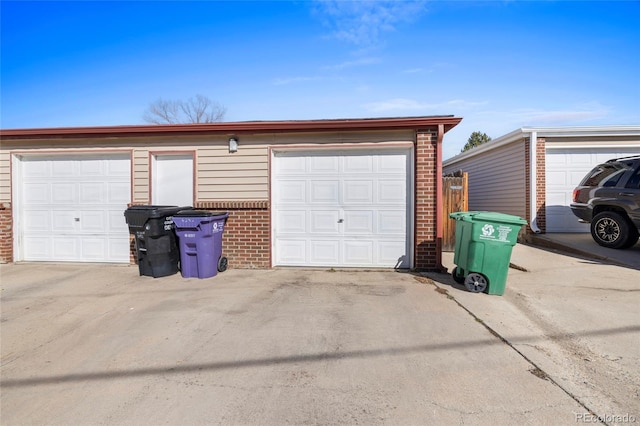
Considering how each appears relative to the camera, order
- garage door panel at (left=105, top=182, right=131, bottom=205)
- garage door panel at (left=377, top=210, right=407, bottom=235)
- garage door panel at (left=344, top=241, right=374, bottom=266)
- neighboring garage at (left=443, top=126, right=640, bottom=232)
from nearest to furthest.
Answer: garage door panel at (left=377, top=210, right=407, bottom=235), garage door panel at (left=344, top=241, right=374, bottom=266), garage door panel at (left=105, top=182, right=131, bottom=205), neighboring garage at (left=443, top=126, right=640, bottom=232)

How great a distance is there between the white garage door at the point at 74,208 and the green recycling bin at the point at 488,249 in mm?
6670

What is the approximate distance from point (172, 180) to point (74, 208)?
2325 mm

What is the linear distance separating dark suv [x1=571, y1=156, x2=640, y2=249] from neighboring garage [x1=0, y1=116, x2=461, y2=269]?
4.09m

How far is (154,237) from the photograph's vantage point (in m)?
5.88

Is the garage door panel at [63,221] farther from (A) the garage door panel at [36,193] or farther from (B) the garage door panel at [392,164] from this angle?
(B) the garage door panel at [392,164]

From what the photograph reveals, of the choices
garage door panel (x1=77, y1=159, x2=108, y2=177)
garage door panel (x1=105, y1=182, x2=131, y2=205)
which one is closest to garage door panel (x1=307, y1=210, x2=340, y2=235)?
garage door panel (x1=105, y1=182, x2=131, y2=205)

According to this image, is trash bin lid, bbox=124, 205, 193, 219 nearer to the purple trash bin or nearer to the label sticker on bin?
the purple trash bin

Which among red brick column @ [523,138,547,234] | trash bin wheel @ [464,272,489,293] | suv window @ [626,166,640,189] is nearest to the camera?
trash bin wheel @ [464,272,489,293]

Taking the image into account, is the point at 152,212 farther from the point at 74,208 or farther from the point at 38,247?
the point at 38,247

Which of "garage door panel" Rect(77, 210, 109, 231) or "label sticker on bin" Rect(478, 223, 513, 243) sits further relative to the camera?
"garage door panel" Rect(77, 210, 109, 231)

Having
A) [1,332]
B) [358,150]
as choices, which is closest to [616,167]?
[358,150]

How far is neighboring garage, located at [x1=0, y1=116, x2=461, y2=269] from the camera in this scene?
6344 millimetres

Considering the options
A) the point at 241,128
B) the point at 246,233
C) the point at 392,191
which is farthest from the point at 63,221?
the point at 392,191

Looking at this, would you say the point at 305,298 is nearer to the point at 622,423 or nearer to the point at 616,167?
the point at 622,423
